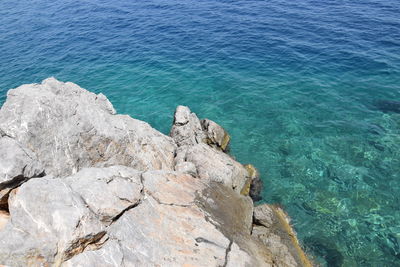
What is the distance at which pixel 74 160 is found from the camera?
18.5 metres

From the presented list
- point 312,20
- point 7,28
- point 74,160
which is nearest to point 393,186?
Answer: point 74,160

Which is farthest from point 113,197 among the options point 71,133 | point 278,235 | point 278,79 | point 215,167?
point 278,79

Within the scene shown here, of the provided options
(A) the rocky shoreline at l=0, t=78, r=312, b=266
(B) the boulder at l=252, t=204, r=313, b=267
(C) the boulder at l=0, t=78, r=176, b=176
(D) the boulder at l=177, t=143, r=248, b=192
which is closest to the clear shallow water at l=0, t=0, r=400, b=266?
(B) the boulder at l=252, t=204, r=313, b=267

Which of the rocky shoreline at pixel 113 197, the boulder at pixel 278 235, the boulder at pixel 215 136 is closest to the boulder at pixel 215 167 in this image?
the rocky shoreline at pixel 113 197

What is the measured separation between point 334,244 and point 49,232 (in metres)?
17.5

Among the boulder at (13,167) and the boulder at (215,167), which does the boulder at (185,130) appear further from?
the boulder at (13,167)

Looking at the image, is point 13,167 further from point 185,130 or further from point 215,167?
point 185,130

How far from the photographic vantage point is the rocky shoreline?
42.0 feet

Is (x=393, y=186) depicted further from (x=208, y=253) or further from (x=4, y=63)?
(x=4, y=63)

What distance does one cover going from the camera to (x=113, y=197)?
15.0 m

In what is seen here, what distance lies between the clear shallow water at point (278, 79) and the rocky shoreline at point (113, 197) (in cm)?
430

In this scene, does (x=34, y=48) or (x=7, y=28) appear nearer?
(x=34, y=48)

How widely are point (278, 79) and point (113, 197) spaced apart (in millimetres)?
28452

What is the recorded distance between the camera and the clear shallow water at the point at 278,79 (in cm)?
2319
